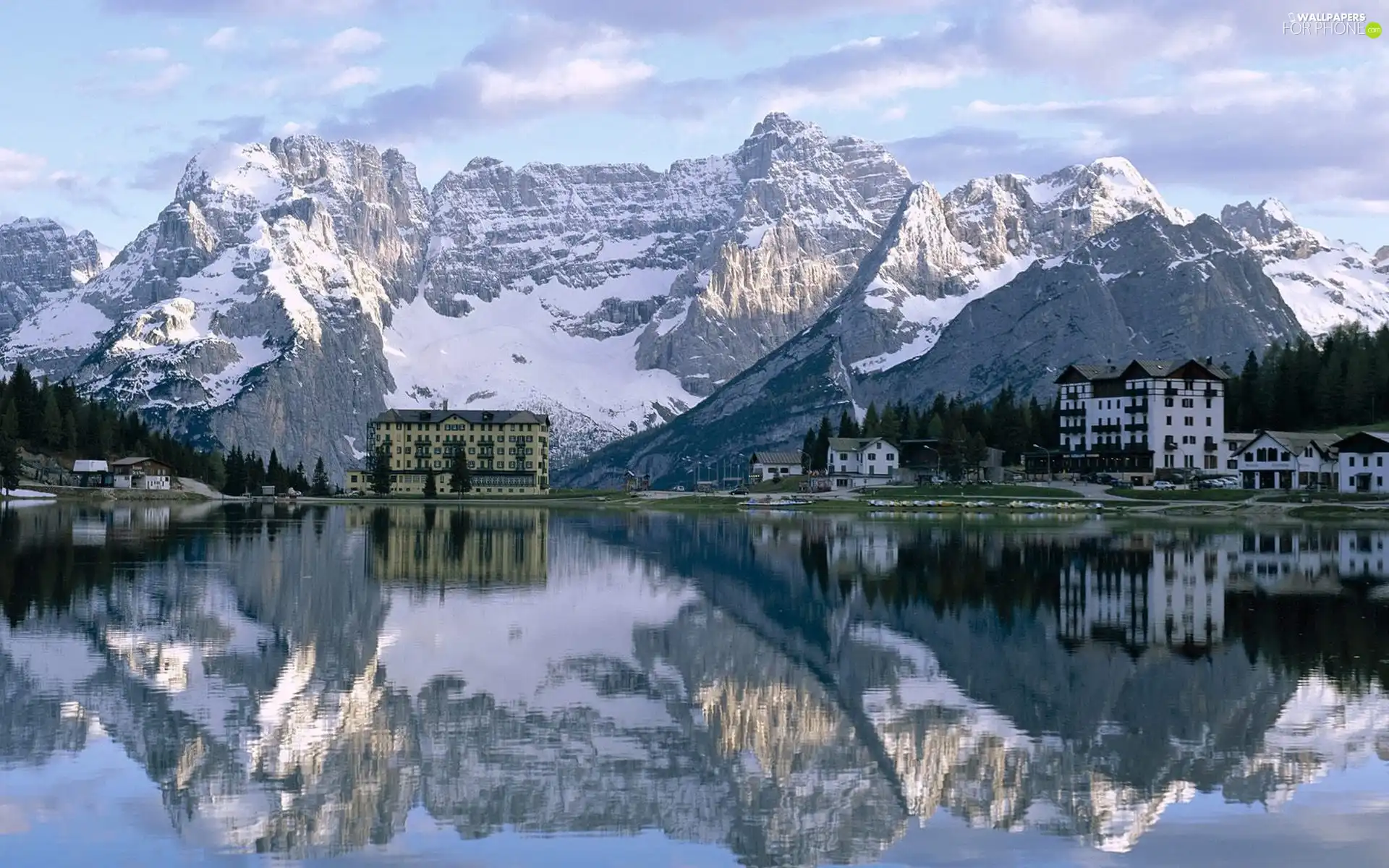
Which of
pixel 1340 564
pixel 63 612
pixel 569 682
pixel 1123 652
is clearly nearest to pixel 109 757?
pixel 569 682

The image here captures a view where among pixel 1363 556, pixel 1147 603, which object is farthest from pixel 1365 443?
pixel 1147 603

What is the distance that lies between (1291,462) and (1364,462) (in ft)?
45.8

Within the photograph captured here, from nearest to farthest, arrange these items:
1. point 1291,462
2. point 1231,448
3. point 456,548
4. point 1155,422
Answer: point 456,548 → point 1291,462 → point 1231,448 → point 1155,422

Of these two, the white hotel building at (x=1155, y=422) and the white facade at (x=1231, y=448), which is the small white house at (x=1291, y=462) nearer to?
the white facade at (x=1231, y=448)

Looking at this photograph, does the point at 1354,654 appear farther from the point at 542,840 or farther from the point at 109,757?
the point at 109,757

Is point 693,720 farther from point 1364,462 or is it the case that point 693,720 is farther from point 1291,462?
point 1291,462

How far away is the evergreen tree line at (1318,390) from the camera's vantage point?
178750 mm

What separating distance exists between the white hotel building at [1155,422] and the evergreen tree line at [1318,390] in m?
4.85

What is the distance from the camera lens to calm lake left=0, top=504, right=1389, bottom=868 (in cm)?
2533

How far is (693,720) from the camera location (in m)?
35.1

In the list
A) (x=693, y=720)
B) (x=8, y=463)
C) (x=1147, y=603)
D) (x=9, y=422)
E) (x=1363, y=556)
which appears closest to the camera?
(x=693, y=720)

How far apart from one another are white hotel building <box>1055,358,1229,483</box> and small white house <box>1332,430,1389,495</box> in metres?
29.1

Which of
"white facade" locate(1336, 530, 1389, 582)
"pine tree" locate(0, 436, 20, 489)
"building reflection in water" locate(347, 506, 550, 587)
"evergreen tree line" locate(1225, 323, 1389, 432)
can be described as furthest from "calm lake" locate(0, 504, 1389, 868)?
"pine tree" locate(0, 436, 20, 489)

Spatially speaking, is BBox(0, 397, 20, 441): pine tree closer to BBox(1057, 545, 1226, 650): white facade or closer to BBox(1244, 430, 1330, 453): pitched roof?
BBox(1244, 430, 1330, 453): pitched roof
